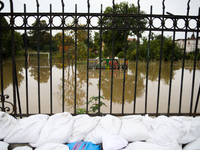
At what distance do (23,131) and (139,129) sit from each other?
4.60 ft

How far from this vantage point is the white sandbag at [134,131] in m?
1.89

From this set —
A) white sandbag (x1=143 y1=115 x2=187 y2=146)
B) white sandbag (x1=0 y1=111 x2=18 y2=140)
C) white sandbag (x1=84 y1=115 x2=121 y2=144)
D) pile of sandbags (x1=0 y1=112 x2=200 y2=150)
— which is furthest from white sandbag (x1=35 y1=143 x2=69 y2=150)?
white sandbag (x1=143 y1=115 x2=187 y2=146)

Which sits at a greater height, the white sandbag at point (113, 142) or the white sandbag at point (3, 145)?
the white sandbag at point (113, 142)

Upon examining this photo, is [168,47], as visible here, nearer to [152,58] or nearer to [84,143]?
[152,58]

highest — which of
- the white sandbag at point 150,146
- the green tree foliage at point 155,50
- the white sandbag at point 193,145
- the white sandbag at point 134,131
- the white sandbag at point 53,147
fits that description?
the green tree foliage at point 155,50

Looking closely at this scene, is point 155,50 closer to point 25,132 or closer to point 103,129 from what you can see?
point 103,129

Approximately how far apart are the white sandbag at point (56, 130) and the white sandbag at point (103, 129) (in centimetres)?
25

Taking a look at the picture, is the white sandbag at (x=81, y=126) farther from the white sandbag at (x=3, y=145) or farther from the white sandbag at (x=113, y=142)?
the white sandbag at (x=3, y=145)

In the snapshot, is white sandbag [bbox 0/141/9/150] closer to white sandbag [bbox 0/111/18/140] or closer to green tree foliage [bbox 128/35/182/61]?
white sandbag [bbox 0/111/18/140]

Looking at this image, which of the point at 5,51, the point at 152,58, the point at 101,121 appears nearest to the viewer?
the point at 101,121

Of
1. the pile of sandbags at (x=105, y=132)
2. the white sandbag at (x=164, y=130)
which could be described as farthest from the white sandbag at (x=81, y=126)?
the white sandbag at (x=164, y=130)

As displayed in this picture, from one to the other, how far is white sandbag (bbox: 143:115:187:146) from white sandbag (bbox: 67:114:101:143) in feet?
2.24

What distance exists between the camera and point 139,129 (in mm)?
1934

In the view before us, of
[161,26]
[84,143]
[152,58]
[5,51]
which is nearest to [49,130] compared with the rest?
[84,143]
